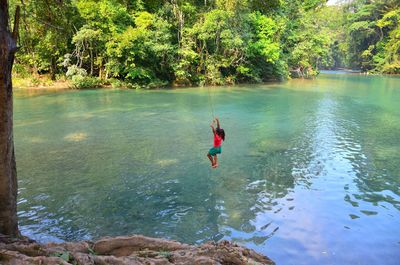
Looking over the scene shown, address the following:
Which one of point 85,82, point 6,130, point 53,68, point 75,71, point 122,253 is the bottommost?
point 122,253

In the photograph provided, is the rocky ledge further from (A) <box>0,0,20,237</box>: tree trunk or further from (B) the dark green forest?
(B) the dark green forest

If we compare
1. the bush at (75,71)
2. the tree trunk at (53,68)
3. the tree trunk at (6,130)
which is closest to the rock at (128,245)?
the tree trunk at (6,130)

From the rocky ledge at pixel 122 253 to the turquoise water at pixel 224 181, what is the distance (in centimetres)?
223

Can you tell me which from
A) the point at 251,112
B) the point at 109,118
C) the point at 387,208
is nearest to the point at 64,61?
the point at 109,118

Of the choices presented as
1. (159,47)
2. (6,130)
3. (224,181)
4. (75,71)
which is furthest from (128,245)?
(75,71)

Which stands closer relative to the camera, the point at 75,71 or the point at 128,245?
the point at 128,245

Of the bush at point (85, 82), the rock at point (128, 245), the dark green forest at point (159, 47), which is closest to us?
the rock at point (128, 245)

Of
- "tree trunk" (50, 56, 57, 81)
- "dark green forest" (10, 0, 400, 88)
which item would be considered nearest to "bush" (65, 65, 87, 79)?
"dark green forest" (10, 0, 400, 88)

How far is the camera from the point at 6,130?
523 cm

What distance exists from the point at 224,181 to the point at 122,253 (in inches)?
236

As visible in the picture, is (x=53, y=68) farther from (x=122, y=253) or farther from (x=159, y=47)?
(x=122, y=253)

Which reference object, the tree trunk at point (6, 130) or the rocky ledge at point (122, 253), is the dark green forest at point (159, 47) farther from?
the rocky ledge at point (122, 253)

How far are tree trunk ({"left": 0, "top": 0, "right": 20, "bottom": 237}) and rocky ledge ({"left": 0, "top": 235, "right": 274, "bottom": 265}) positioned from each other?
52 cm

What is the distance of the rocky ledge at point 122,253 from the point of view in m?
4.08
